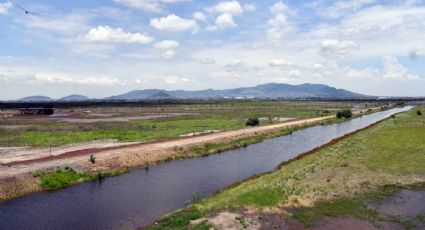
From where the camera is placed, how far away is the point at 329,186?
32750 mm

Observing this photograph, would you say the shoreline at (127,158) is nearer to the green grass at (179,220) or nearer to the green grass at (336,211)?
the green grass at (179,220)

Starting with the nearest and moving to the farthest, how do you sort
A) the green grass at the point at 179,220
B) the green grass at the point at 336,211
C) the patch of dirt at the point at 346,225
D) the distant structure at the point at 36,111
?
the patch of dirt at the point at 346,225, the green grass at the point at 179,220, the green grass at the point at 336,211, the distant structure at the point at 36,111

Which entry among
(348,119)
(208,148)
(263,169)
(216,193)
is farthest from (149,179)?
(348,119)

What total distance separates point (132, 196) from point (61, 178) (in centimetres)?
910

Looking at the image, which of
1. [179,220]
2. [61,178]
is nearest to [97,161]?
[61,178]

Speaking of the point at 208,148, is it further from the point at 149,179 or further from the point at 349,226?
the point at 349,226

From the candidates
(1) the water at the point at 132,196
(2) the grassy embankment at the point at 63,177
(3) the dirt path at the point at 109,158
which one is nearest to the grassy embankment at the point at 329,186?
(1) the water at the point at 132,196

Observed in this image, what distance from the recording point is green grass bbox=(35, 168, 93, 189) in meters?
37.1

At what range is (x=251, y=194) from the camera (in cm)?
3006

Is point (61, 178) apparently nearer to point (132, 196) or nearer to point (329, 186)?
point (132, 196)

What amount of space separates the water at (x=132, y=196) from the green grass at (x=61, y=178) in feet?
4.02

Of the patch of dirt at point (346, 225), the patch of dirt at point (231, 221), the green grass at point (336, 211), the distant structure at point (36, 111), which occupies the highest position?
the distant structure at point (36, 111)

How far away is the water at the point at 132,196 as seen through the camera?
27.7 m

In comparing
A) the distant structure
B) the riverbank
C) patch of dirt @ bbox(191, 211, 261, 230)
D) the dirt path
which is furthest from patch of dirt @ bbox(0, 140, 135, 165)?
the distant structure
